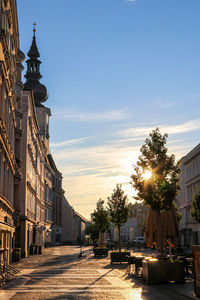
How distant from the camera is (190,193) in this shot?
60.5 metres

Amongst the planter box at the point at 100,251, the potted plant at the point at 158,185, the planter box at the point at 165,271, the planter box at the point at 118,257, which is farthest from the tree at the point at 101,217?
the planter box at the point at 165,271

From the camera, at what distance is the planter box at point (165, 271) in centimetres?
1491

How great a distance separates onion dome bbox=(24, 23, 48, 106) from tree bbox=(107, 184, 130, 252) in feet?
202

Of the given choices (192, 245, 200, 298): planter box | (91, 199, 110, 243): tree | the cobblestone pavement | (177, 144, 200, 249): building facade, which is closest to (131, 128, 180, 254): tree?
the cobblestone pavement

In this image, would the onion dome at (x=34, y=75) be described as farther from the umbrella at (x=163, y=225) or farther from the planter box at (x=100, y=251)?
the umbrella at (x=163, y=225)

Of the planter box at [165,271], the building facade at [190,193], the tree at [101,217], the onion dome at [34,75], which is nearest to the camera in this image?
the planter box at [165,271]

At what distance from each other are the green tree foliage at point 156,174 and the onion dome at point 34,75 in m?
73.1

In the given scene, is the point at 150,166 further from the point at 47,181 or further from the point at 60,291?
the point at 47,181

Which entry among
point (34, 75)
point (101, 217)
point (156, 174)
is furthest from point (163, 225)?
point (34, 75)

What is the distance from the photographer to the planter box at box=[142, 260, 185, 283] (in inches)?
587

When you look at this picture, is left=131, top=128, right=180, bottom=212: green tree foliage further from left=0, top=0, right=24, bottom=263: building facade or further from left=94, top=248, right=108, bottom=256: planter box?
left=94, top=248, right=108, bottom=256: planter box

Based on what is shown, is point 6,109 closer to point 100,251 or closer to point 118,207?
point 118,207

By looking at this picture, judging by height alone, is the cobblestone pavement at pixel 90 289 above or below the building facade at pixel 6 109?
below

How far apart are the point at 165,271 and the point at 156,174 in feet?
15.4
